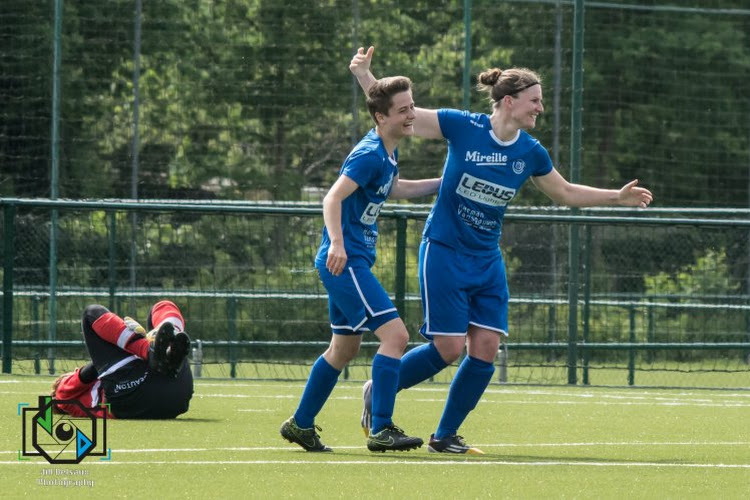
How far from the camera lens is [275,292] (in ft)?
44.8

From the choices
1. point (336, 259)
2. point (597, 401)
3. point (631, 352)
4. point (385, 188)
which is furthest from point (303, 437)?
point (631, 352)

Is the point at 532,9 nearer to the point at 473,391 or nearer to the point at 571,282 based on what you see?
the point at 571,282

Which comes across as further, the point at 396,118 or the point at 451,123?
the point at 451,123

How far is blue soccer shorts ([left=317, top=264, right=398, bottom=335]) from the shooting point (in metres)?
7.06

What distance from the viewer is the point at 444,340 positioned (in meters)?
7.49

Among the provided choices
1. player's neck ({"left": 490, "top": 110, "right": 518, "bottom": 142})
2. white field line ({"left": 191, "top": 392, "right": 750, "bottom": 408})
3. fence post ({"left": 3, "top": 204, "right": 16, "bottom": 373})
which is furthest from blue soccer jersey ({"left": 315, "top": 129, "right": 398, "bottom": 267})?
fence post ({"left": 3, "top": 204, "right": 16, "bottom": 373})

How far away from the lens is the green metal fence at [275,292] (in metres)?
12.8

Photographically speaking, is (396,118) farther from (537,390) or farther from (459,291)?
(537,390)

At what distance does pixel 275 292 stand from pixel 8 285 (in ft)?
8.29

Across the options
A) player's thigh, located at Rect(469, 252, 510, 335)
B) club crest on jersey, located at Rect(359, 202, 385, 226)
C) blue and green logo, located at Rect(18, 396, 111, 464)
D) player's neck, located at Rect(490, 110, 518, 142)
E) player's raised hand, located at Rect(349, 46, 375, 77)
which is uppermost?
player's raised hand, located at Rect(349, 46, 375, 77)

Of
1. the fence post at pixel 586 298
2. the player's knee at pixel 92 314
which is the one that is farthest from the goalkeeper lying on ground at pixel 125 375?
the fence post at pixel 586 298

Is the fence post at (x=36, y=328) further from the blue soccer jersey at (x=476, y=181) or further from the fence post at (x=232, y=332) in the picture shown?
the blue soccer jersey at (x=476, y=181)

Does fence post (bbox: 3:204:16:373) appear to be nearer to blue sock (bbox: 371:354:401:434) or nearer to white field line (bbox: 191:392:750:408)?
white field line (bbox: 191:392:750:408)

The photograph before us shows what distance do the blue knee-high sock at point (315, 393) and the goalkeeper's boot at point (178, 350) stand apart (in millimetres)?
1077
